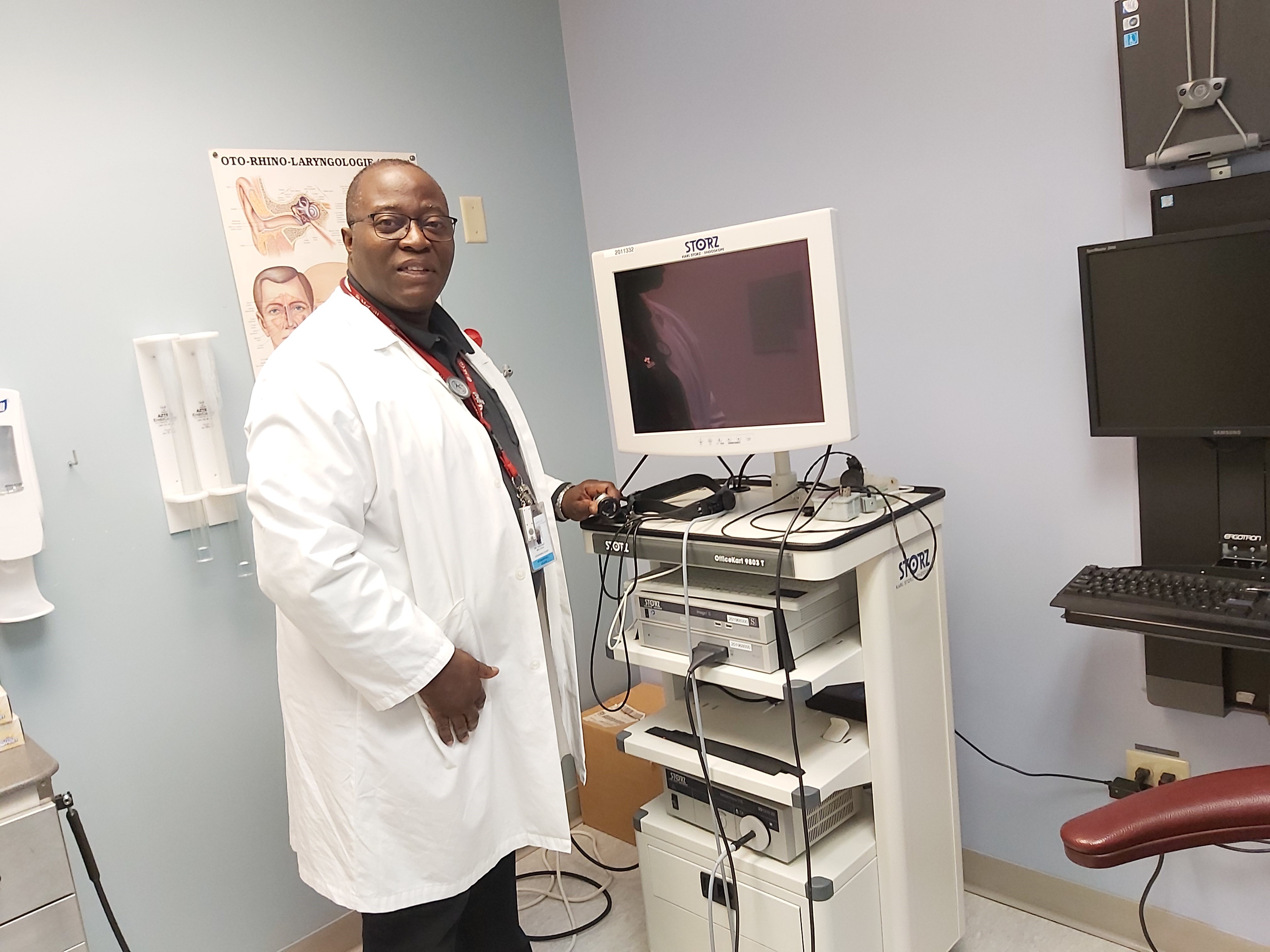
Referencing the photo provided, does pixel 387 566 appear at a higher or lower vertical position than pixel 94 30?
lower

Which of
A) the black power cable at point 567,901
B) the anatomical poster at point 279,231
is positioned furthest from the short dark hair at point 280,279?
the black power cable at point 567,901

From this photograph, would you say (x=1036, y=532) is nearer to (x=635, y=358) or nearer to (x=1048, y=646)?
(x=1048, y=646)

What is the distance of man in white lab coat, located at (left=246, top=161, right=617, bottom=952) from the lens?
4.18 ft

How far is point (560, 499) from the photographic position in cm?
174

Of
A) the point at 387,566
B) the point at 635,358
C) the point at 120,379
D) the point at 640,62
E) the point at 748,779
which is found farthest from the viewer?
the point at 640,62

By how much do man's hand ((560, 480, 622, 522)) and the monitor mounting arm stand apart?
106cm

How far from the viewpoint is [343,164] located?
204 cm

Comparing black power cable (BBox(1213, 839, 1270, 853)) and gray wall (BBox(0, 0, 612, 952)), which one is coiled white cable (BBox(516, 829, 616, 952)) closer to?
gray wall (BBox(0, 0, 612, 952))

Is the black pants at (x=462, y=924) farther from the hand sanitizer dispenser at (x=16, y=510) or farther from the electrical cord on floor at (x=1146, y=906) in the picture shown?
the electrical cord on floor at (x=1146, y=906)

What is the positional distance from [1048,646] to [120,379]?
1859mm

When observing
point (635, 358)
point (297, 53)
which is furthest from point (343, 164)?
point (635, 358)

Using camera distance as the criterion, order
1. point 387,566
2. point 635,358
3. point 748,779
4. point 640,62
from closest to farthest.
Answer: point 387,566 < point 748,779 < point 635,358 < point 640,62

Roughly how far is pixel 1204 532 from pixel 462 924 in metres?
1.47

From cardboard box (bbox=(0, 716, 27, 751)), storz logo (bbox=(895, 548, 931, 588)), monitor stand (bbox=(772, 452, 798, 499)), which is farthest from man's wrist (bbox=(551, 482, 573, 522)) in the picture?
cardboard box (bbox=(0, 716, 27, 751))
